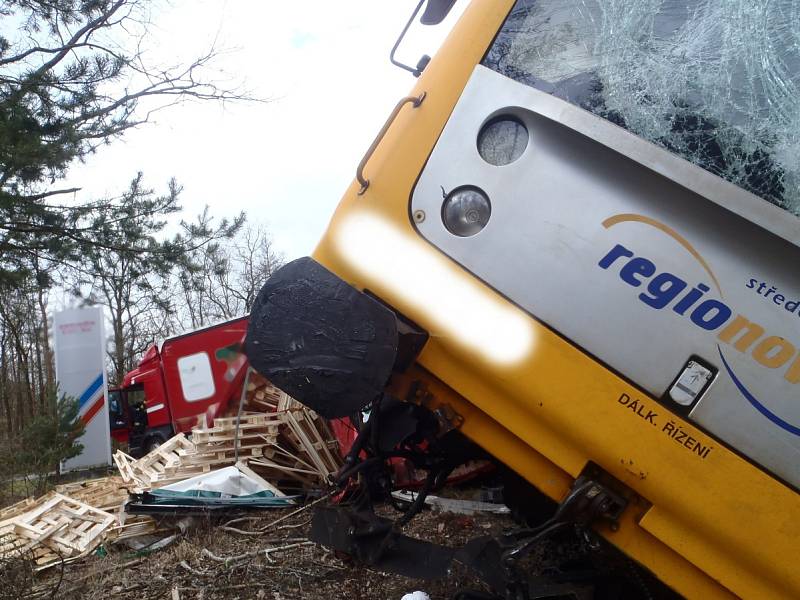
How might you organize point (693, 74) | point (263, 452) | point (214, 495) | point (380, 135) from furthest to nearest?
point (263, 452) < point (214, 495) < point (380, 135) < point (693, 74)

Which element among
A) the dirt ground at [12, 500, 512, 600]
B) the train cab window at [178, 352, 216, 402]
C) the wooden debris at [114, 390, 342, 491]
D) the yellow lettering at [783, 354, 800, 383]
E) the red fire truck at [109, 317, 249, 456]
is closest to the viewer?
the yellow lettering at [783, 354, 800, 383]

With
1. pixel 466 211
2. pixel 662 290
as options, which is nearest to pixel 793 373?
pixel 662 290

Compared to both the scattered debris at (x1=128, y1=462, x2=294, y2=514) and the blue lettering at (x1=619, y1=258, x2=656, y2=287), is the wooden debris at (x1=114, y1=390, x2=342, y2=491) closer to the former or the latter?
the scattered debris at (x1=128, y1=462, x2=294, y2=514)

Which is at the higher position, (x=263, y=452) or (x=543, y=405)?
(x=543, y=405)

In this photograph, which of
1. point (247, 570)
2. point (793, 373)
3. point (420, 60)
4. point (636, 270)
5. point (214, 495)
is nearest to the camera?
point (793, 373)

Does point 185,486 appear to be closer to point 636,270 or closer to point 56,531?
point 56,531

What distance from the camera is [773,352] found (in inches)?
73.1

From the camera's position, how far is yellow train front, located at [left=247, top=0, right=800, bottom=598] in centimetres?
188

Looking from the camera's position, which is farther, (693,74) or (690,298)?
(693,74)

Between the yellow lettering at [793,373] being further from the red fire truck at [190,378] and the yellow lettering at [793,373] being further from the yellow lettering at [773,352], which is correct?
the red fire truck at [190,378]

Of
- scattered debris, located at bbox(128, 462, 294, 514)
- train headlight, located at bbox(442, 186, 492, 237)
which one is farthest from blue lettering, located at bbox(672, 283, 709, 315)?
scattered debris, located at bbox(128, 462, 294, 514)

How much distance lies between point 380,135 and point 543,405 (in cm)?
122

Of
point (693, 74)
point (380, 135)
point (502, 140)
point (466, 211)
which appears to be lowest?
point (466, 211)

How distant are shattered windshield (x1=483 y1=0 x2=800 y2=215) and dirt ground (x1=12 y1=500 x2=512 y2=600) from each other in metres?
2.30
